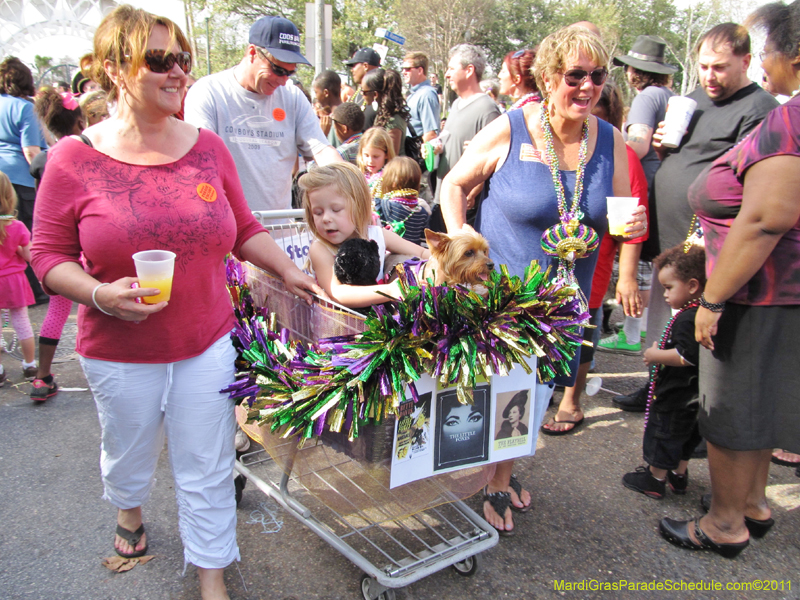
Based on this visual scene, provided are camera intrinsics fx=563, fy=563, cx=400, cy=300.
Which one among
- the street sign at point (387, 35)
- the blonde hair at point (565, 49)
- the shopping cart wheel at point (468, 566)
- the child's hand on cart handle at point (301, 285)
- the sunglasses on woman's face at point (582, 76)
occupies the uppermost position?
the street sign at point (387, 35)

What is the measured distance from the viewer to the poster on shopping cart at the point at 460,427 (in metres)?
2.04

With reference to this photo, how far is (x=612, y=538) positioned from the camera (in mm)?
2902

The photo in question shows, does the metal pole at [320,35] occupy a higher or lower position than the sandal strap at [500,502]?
higher

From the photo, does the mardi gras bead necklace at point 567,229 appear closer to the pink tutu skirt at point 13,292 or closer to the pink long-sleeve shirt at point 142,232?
the pink long-sleeve shirt at point 142,232

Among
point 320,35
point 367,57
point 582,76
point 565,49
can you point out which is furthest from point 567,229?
point 320,35

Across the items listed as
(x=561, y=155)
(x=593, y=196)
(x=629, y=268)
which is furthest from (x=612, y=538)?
(x=561, y=155)

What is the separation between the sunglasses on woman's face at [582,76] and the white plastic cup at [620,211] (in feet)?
1.72

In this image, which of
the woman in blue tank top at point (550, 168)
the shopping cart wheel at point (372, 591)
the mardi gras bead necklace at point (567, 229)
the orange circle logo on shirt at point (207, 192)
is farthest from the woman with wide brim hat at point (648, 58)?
the shopping cart wheel at point (372, 591)

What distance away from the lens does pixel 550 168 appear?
8.62 ft

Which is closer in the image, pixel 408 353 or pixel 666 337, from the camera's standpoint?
pixel 408 353

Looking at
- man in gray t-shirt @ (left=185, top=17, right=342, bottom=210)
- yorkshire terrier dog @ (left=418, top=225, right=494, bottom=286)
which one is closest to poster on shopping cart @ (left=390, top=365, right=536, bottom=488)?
yorkshire terrier dog @ (left=418, top=225, right=494, bottom=286)

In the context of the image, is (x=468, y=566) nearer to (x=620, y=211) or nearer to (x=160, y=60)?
(x=620, y=211)

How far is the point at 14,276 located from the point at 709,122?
5.29 metres

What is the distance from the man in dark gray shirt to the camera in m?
3.53
